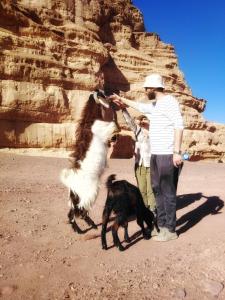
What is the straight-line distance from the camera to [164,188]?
5.32 meters

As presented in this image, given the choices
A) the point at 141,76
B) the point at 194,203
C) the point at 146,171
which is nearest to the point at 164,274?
the point at 146,171

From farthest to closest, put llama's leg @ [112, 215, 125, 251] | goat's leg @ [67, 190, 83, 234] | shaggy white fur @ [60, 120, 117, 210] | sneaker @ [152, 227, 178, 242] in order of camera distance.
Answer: goat's leg @ [67, 190, 83, 234], shaggy white fur @ [60, 120, 117, 210], sneaker @ [152, 227, 178, 242], llama's leg @ [112, 215, 125, 251]

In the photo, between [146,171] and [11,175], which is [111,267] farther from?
[11,175]

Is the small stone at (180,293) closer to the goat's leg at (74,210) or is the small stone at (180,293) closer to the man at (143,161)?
the goat's leg at (74,210)

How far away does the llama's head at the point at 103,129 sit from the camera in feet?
18.4

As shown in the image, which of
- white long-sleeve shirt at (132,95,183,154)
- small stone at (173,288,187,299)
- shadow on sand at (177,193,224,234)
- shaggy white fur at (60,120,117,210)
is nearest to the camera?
small stone at (173,288,187,299)

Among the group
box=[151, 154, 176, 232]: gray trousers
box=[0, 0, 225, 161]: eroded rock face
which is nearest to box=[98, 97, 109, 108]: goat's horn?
box=[151, 154, 176, 232]: gray trousers

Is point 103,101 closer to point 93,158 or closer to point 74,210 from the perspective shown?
point 93,158

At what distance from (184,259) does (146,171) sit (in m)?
3.05

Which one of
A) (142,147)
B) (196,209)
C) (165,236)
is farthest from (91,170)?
(196,209)

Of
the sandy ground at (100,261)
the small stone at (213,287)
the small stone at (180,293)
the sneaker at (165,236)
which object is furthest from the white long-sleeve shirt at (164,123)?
the small stone at (180,293)

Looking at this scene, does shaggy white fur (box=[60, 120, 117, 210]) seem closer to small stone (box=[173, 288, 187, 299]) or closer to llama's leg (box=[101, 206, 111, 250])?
llama's leg (box=[101, 206, 111, 250])

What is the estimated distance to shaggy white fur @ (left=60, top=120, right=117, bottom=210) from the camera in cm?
559

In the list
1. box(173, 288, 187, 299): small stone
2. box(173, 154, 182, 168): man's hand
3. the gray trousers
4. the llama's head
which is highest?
the llama's head
